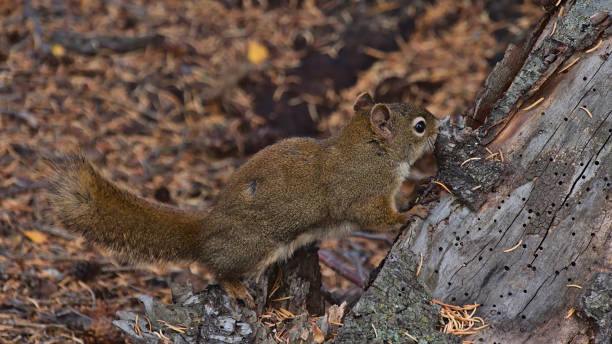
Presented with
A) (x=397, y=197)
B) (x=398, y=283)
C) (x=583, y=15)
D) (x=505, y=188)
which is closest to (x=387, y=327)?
(x=398, y=283)

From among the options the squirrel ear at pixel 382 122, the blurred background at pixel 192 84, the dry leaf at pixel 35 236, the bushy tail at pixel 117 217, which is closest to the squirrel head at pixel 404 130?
the squirrel ear at pixel 382 122

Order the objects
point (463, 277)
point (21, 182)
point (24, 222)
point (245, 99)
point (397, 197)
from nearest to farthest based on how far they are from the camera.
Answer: point (463, 277)
point (397, 197)
point (24, 222)
point (21, 182)
point (245, 99)

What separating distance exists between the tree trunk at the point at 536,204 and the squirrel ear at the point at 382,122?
0.49m

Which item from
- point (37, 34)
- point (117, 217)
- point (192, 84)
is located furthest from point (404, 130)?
point (37, 34)

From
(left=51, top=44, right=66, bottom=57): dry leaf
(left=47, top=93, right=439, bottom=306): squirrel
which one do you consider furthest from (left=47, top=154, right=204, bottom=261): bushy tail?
(left=51, top=44, right=66, bottom=57): dry leaf

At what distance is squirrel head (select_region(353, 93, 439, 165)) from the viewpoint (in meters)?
3.10

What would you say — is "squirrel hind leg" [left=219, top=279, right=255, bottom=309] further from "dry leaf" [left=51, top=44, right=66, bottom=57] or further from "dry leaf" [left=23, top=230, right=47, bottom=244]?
"dry leaf" [left=51, top=44, right=66, bottom=57]

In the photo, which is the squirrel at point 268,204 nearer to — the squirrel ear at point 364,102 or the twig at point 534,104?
the squirrel ear at point 364,102

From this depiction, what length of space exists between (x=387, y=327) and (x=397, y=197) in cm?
102

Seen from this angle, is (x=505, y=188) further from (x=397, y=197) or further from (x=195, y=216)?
(x=195, y=216)

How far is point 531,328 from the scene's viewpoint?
7.94ft

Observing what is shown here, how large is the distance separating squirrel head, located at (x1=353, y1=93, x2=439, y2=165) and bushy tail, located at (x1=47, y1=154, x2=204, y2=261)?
0.99m

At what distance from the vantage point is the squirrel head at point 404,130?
3102 millimetres

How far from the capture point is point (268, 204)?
2.96m
